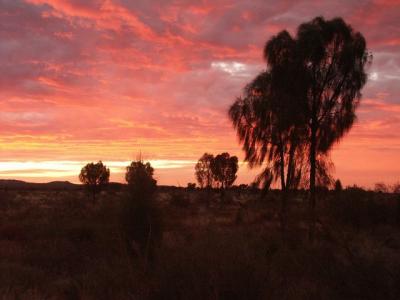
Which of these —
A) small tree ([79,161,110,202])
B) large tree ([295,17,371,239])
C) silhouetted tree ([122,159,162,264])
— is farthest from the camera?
small tree ([79,161,110,202])

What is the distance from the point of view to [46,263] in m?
13.1

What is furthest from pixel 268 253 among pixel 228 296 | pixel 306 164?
pixel 306 164

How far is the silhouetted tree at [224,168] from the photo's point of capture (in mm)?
54356

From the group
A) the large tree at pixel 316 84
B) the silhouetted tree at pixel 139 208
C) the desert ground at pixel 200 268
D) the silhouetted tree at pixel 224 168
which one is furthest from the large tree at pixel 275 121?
the silhouetted tree at pixel 224 168

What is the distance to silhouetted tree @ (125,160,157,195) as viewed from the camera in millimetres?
12086

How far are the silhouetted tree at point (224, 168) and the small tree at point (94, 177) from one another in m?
12.6

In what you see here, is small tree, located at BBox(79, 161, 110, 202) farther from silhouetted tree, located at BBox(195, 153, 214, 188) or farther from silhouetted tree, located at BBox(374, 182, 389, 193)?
silhouetted tree, located at BBox(374, 182, 389, 193)

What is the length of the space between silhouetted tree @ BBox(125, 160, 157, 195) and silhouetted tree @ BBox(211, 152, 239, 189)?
42.0 m

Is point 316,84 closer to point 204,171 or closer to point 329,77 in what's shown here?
point 329,77

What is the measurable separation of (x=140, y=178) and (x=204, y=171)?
43.0 m

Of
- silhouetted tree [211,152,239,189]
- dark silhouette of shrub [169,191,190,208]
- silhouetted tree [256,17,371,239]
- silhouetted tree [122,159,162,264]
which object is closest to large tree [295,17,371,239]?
silhouetted tree [256,17,371,239]

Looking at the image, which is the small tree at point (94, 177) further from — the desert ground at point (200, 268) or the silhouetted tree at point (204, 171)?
the desert ground at point (200, 268)

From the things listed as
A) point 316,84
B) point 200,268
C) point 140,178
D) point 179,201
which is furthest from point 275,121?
point 179,201

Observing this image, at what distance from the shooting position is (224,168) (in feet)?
179
